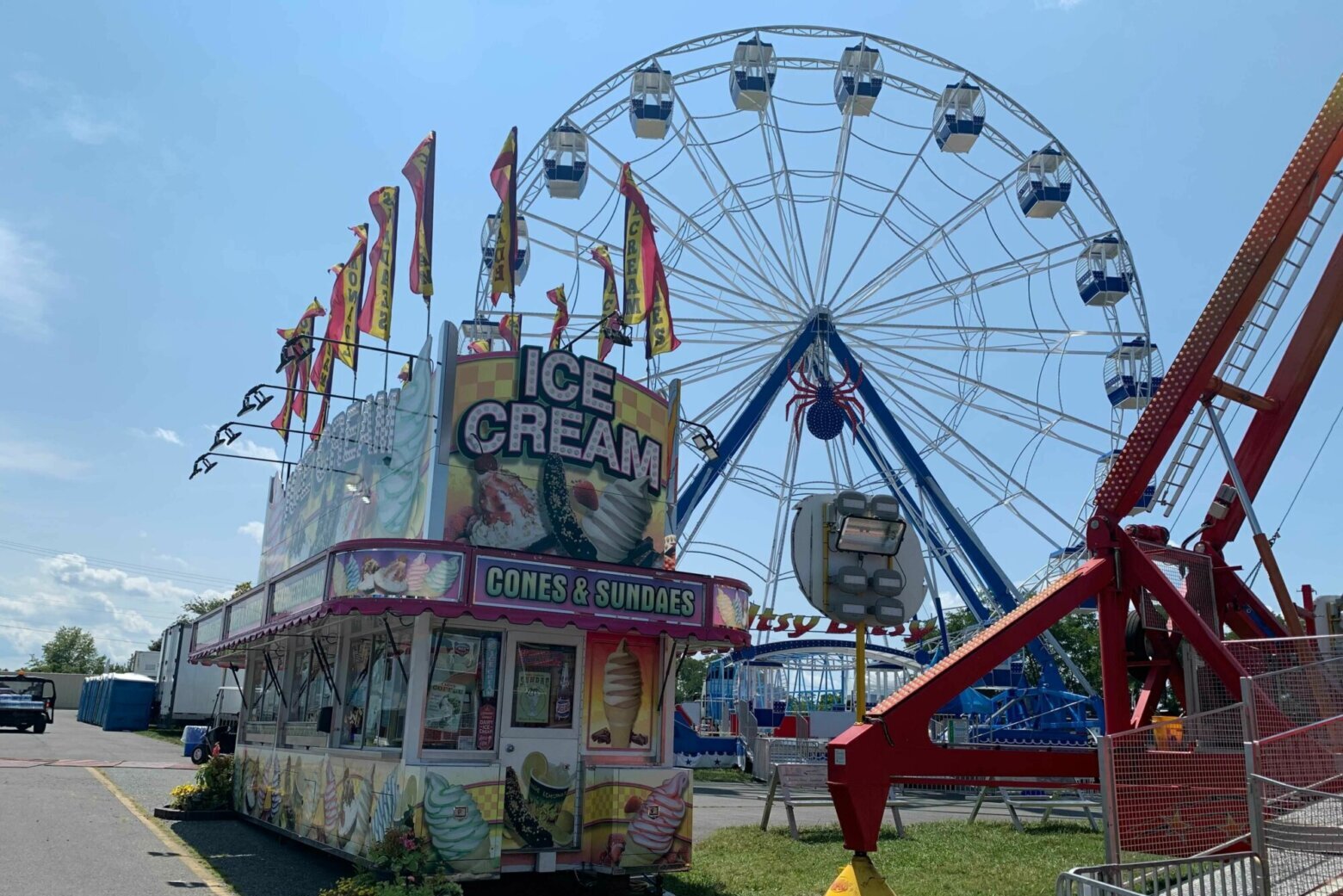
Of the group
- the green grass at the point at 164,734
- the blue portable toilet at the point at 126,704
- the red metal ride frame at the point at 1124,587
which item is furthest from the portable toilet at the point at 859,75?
the blue portable toilet at the point at 126,704

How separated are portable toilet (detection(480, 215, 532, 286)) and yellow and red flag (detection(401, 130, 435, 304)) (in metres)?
11.6

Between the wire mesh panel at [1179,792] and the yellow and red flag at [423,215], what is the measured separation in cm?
945

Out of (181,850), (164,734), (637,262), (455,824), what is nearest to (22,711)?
(164,734)

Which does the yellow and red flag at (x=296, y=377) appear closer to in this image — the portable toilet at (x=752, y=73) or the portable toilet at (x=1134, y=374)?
the portable toilet at (x=752, y=73)

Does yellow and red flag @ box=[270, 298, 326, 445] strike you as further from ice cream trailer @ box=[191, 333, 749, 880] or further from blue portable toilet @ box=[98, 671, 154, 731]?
blue portable toilet @ box=[98, 671, 154, 731]

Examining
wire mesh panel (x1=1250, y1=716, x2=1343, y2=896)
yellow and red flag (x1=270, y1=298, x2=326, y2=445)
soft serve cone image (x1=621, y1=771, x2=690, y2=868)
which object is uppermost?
yellow and red flag (x1=270, y1=298, x2=326, y2=445)

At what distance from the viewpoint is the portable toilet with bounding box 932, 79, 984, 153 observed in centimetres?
2648

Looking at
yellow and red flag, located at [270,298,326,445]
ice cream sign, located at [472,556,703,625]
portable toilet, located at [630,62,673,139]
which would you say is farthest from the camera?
portable toilet, located at [630,62,673,139]

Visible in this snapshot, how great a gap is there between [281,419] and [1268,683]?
15408mm

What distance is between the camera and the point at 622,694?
11.7m

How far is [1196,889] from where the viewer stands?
24.8 feet

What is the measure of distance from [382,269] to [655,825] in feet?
26.1

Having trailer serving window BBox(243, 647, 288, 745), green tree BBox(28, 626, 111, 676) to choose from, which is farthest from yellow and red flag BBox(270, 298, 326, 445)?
green tree BBox(28, 626, 111, 676)

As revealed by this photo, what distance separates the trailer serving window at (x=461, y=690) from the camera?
34.7 feet
